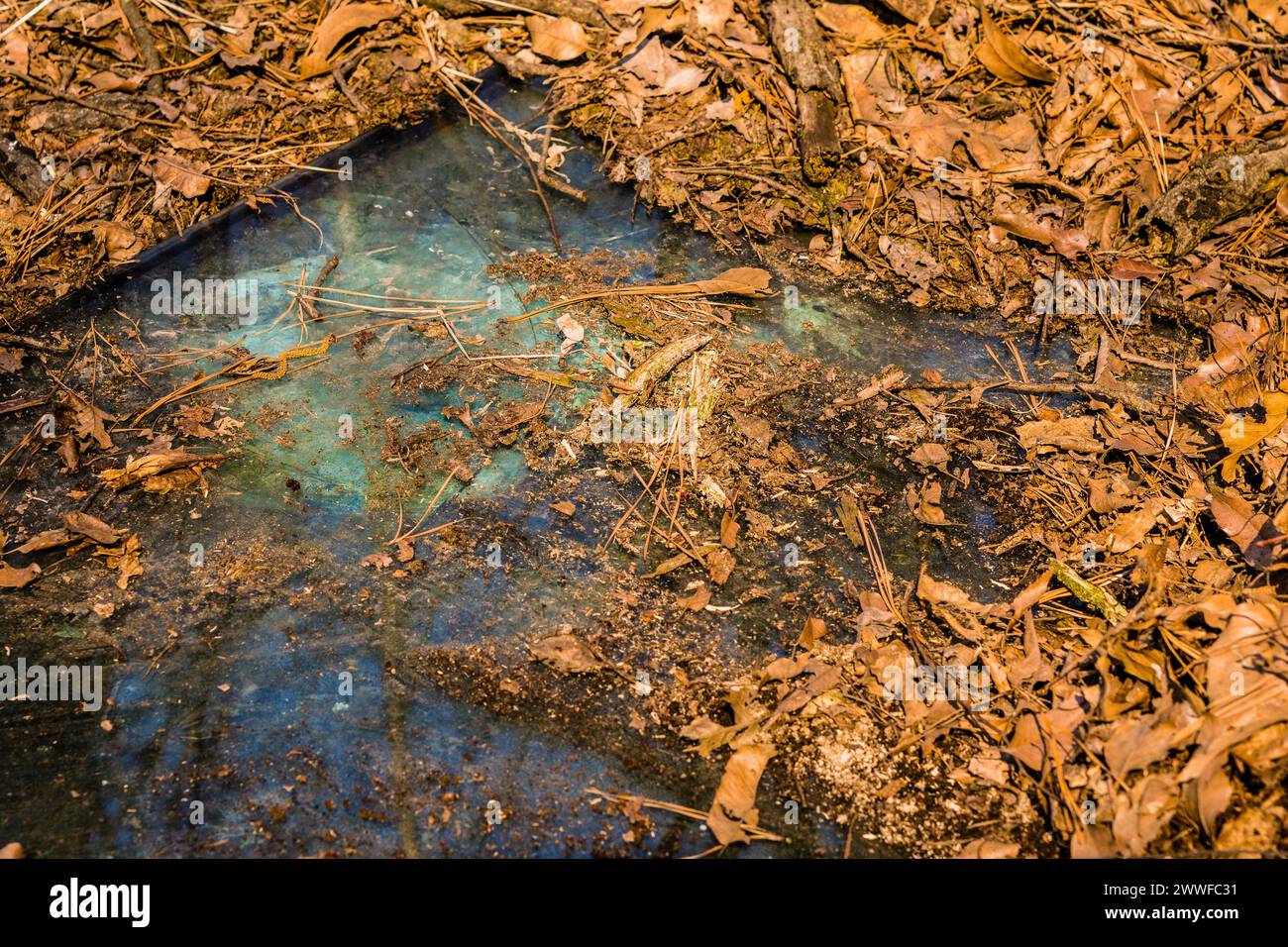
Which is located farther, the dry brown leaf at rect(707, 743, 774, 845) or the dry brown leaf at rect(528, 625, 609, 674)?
the dry brown leaf at rect(528, 625, 609, 674)

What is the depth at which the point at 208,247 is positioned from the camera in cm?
402

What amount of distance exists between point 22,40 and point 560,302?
336cm

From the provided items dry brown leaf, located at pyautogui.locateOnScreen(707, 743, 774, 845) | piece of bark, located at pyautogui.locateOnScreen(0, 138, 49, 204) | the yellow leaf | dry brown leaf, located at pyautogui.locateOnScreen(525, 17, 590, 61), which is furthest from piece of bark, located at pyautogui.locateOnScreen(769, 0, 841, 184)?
piece of bark, located at pyautogui.locateOnScreen(0, 138, 49, 204)

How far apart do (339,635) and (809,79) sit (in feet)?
12.0

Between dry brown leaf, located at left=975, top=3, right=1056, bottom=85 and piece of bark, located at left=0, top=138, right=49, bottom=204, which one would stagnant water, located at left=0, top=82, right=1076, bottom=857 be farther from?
dry brown leaf, located at left=975, top=3, right=1056, bottom=85

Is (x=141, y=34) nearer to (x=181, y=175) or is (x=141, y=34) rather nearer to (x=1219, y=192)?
(x=181, y=175)

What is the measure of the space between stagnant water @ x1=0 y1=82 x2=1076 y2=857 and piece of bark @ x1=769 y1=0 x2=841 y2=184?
2.87ft

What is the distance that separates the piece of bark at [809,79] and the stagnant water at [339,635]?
0.88 metres

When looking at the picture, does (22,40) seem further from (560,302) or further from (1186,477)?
(1186,477)

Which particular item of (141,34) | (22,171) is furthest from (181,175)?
(141,34)

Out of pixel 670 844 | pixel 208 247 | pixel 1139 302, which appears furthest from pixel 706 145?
pixel 670 844

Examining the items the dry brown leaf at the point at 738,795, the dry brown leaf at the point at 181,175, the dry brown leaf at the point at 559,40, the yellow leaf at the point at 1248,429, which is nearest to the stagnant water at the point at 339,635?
the dry brown leaf at the point at 738,795

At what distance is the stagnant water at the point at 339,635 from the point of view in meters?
2.37

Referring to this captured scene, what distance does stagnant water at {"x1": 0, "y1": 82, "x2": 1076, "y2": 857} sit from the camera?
93.4 inches
